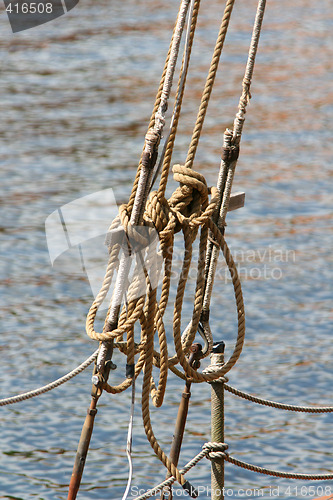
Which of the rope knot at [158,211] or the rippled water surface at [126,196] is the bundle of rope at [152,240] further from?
the rippled water surface at [126,196]

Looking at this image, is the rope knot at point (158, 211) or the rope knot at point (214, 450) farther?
the rope knot at point (214, 450)

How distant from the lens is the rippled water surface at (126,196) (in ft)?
16.0

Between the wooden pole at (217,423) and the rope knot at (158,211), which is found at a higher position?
the rope knot at (158,211)

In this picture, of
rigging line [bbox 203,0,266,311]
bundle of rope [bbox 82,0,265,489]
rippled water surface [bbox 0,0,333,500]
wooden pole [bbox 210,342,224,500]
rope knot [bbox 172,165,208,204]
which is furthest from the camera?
rippled water surface [bbox 0,0,333,500]

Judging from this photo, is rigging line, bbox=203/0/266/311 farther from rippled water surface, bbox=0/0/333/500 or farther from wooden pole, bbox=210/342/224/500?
rippled water surface, bbox=0/0/333/500

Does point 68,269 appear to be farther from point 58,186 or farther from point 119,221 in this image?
point 119,221

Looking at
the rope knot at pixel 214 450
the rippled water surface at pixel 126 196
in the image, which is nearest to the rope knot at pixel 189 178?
the rope knot at pixel 214 450

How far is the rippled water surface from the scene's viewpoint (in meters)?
4.88

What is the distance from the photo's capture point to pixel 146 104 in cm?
1090

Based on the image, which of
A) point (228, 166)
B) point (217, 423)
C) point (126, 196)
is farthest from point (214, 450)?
point (126, 196)

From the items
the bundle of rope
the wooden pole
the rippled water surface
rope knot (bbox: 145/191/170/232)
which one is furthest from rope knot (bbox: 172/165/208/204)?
the rippled water surface

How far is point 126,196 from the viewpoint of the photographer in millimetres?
8031

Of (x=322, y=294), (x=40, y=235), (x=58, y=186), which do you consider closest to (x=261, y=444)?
(x=322, y=294)

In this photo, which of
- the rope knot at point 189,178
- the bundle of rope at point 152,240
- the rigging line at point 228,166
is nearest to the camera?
the bundle of rope at point 152,240
